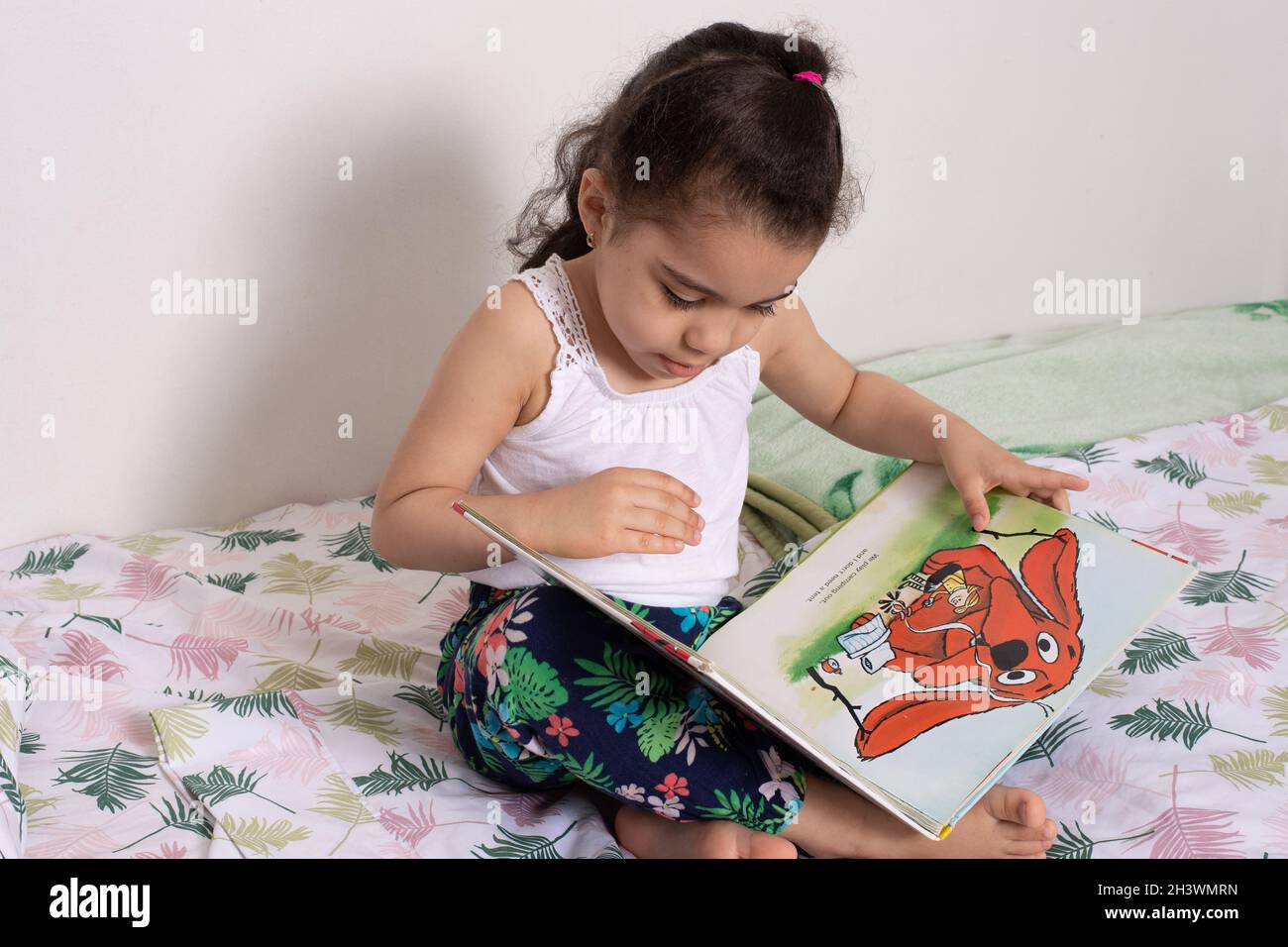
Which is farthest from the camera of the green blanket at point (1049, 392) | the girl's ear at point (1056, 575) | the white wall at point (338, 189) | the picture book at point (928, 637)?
the green blanket at point (1049, 392)

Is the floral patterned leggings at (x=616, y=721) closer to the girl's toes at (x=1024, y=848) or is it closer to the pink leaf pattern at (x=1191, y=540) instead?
the girl's toes at (x=1024, y=848)

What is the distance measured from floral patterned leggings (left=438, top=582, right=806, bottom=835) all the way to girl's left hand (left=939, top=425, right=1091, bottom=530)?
10.5 inches

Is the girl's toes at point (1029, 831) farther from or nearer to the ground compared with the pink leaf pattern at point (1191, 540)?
nearer to the ground

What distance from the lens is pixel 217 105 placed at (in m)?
1.16

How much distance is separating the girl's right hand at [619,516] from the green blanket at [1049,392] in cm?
43

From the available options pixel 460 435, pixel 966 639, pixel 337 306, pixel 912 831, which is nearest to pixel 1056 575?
pixel 966 639

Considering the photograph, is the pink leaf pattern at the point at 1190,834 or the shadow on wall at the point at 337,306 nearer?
the pink leaf pattern at the point at 1190,834

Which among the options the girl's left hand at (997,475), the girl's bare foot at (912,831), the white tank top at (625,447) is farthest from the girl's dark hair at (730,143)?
the girl's bare foot at (912,831)

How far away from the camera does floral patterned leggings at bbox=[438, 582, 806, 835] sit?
0.84 metres

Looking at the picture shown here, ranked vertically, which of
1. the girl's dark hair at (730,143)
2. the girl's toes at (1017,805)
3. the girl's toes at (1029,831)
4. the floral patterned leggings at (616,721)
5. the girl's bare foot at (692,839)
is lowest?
the girl's bare foot at (692,839)

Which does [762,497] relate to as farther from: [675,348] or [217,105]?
[217,105]

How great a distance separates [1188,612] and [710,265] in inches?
21.4

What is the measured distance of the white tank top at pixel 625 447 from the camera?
3.15 feet
